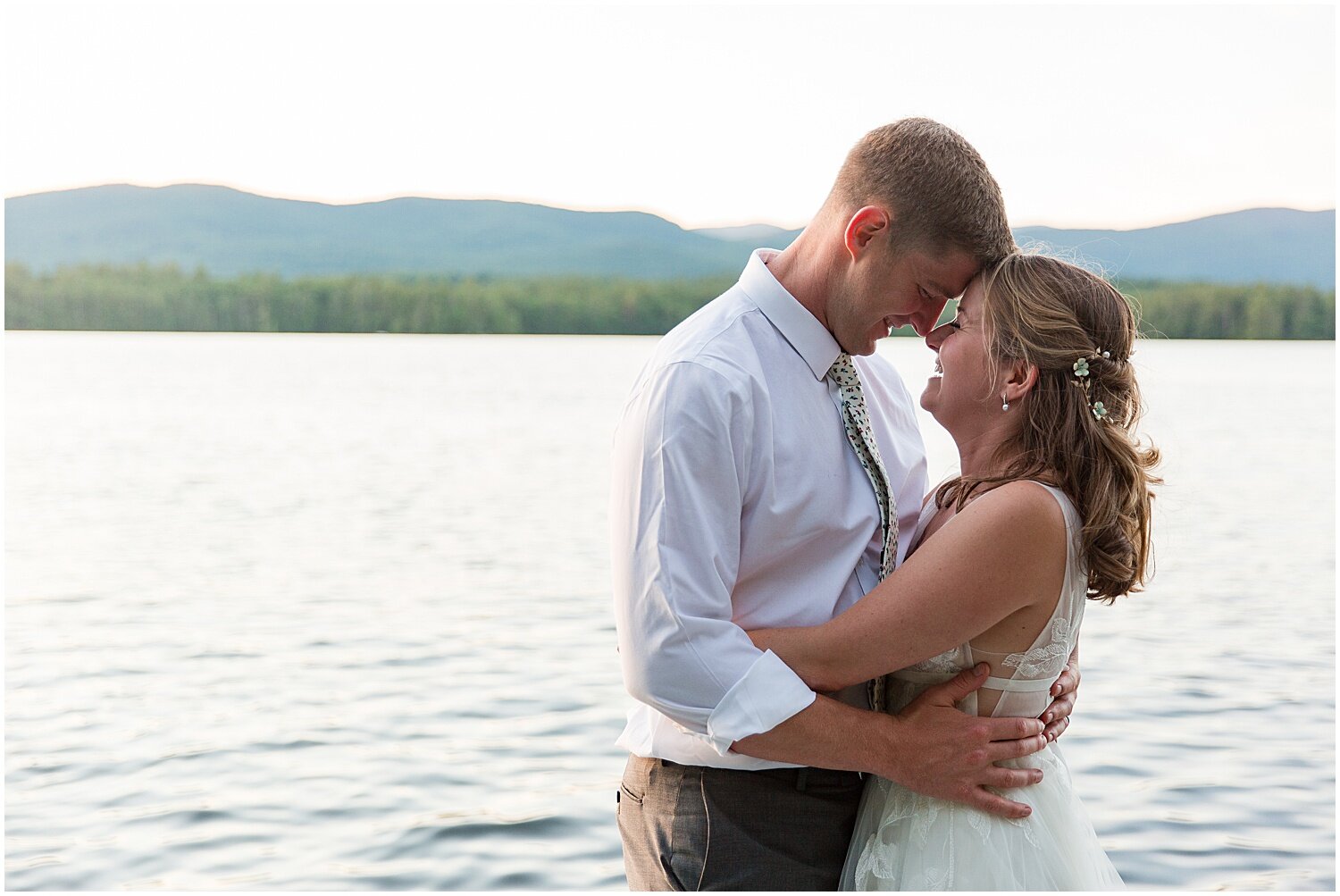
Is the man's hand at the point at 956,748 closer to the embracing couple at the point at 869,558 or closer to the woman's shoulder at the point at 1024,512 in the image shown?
the embracing couple at the point at 869,558

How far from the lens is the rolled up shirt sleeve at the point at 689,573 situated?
6.64 feet

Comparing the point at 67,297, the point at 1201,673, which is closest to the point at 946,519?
the point at 1201,673

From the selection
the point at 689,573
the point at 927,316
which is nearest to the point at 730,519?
the point at 689,573

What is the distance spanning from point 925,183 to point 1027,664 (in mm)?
893

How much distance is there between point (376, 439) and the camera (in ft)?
70.3

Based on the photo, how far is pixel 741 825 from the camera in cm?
223

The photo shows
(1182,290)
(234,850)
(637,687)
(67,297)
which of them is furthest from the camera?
(67,297)

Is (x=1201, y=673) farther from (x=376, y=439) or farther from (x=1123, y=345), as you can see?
(x=376, y=439)

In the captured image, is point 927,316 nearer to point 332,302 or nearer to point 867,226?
point 867,226

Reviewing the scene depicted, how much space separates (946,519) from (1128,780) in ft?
15.0

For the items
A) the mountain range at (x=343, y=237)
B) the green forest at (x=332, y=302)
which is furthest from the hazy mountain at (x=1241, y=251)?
the mountain range at (x=343, y=237)

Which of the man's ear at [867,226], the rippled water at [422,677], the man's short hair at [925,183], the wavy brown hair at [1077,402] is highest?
the man's short hair at [925,183]

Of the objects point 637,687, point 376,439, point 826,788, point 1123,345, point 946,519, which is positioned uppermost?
point 1123,345

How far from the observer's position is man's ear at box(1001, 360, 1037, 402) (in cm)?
234
